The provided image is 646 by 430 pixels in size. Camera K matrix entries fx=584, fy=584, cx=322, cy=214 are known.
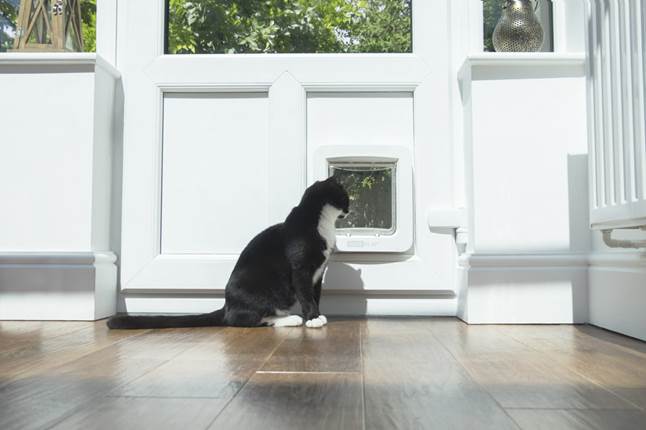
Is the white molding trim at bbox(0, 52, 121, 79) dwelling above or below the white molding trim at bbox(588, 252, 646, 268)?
above

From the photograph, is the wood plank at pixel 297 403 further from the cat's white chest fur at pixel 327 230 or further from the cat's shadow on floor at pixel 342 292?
the cat's shadow on floor at pixel 342 292

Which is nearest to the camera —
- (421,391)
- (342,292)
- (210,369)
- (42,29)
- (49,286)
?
(421,391)

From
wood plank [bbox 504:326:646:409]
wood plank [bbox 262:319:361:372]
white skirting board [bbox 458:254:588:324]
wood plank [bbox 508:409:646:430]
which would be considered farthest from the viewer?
white skirting board [bbox 458:254:588:324]

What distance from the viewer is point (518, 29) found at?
5.97ft

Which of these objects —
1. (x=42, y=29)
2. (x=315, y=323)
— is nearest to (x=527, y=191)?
(x=315, y=323)

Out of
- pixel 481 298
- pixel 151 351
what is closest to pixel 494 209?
pixel 481 298

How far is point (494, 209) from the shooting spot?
5.60 ft

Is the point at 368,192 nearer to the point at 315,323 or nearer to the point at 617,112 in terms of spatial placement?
the point at 315,323

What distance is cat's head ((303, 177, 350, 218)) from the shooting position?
1.71 m

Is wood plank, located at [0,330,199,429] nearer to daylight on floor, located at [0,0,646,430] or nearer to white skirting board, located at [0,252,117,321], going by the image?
daylight on floor, located at [0,0,646,430]

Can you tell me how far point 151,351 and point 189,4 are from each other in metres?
1.33

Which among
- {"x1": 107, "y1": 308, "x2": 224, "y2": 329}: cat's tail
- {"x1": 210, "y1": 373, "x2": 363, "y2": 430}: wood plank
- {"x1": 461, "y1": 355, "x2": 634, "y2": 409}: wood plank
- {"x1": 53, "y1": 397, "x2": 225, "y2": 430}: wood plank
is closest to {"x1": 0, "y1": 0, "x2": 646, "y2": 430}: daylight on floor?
{"x1": 107, "y1": 308, "x2": 224, "y2": 329}: cat's tail

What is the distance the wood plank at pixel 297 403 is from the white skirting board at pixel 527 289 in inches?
33.5

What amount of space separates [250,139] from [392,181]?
0.49 m
